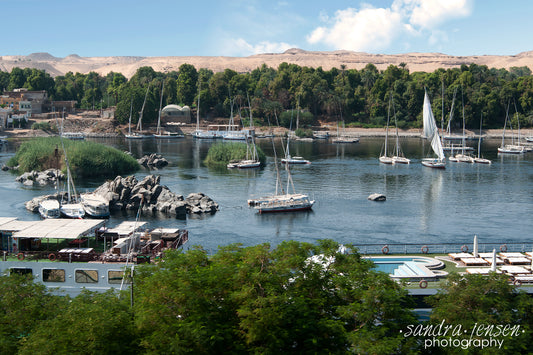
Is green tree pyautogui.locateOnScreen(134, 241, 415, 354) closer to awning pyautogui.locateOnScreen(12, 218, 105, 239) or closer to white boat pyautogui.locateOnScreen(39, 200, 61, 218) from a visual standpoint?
awning pyautogui.locateOnScreen(12, 218, 105, 239)

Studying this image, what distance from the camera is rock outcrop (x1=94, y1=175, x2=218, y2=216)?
2056 inches

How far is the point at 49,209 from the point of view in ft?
156

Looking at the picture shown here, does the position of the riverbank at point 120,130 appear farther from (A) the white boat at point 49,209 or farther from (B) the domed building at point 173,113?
(A) the white boat at point 49,209

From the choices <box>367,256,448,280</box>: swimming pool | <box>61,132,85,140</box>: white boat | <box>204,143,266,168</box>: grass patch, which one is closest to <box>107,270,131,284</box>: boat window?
<box>367,256,448,280</box>: swimming pool

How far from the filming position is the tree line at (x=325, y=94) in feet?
439

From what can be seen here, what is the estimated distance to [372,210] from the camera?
53812 millimetres

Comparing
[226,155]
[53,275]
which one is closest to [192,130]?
[226,155]

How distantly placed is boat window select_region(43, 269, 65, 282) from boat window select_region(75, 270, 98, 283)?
0.75 m

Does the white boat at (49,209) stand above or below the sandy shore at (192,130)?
below

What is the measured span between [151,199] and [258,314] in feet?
132

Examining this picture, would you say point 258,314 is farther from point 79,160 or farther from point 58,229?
point 79,160

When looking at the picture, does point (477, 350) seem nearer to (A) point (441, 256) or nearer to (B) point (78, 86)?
(A) point (441, 256)

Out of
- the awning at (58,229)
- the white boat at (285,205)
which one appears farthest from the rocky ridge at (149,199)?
the awning at (58,229)

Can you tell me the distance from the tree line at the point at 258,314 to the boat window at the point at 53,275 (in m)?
6.19
